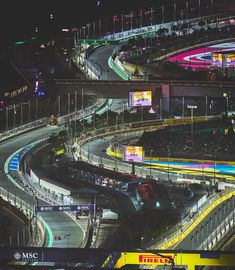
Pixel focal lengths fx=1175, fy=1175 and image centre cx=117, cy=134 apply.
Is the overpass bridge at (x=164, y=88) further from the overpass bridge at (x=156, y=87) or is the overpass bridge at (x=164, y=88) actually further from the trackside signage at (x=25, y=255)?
the trackside signage at (x=25, y=255)

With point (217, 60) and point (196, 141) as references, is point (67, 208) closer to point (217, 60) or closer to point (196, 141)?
point (196, 141)

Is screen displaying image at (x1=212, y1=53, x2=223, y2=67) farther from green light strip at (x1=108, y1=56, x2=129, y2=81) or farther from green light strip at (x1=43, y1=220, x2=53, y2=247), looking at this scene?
green light strip at (x1=43, y1=220, x2=53, y2=247)

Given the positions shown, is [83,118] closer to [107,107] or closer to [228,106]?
[107,107]

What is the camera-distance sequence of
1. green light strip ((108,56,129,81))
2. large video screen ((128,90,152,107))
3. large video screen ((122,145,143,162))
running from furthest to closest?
green light strip ((108,56,129,81)), large video screen ((128,90,152,107)), large video screen ((122,145,143,162))

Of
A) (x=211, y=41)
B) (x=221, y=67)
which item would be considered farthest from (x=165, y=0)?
(x=221, y=67)

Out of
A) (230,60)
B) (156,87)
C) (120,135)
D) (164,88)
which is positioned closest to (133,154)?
(120,135)

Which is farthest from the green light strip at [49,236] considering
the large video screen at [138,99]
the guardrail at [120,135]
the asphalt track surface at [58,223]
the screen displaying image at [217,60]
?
the screen displaying image at [217,60]

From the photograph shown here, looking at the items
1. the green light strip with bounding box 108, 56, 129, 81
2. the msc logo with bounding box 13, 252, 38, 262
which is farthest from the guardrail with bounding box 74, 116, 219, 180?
the msc logo with bounding box 13, 252, 38, 262
